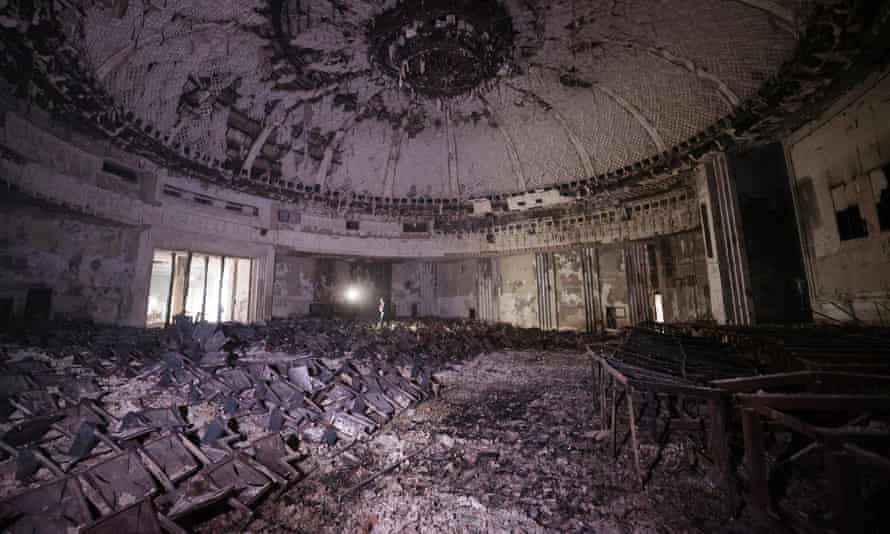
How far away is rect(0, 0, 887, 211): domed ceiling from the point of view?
650 centimetres

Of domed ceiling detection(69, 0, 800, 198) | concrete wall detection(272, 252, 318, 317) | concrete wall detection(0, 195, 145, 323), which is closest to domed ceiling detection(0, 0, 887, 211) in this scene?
domed ceiling detection(69, 0, 800, 198)

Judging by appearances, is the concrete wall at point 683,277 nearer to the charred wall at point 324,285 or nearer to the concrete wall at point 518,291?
the concrete wall at point 518,291

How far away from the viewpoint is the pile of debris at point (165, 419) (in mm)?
2244

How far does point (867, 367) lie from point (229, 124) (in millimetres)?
14696

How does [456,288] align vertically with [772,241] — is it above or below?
below

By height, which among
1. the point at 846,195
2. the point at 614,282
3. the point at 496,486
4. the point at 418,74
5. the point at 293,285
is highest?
the point at 418,74

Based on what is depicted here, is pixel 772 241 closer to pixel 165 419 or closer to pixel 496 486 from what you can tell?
pixel 496 486

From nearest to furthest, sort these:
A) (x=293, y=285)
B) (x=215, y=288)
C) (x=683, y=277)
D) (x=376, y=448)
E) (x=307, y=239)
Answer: (x=376, y=448)
(x=683, y=277)
(x=215, y=288)
(x=307, y=239)
(x=293, y=285)

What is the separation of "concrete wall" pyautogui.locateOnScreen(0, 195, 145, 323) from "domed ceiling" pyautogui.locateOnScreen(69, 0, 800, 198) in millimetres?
3240

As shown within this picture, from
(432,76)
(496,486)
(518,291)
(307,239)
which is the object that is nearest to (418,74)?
(432,76)

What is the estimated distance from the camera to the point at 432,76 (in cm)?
948

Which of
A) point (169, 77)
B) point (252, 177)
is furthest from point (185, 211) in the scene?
point (169, 77)

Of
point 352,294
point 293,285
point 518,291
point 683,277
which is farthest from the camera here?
point 352,294

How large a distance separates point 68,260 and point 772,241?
54.6 feet
